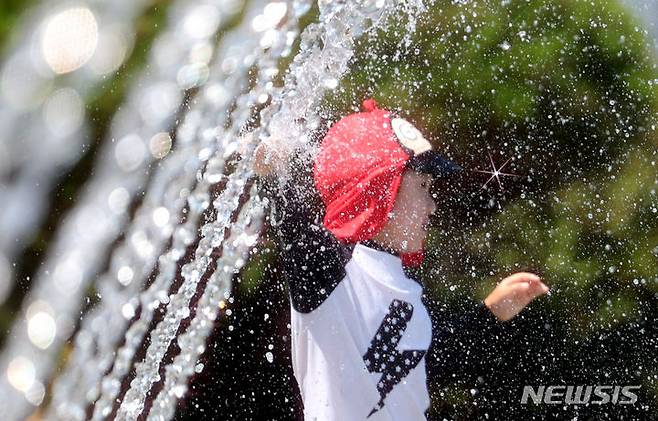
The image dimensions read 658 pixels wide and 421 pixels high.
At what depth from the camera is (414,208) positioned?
4.45 ft

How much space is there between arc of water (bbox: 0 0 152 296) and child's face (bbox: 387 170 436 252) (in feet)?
2.14

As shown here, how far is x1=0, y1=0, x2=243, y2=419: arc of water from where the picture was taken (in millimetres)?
1495

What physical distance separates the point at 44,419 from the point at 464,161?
105cm

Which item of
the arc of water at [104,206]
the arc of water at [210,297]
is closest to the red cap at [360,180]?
the arc of water at [210,297]

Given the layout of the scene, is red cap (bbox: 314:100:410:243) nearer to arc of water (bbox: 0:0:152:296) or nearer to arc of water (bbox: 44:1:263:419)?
arc of water (bbox: 44:1:263:419)

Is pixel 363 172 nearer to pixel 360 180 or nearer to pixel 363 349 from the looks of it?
pixel 360 180

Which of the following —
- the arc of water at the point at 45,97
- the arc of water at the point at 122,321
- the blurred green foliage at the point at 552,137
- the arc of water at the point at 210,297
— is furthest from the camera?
the blurred green foliage at the point at 552,137

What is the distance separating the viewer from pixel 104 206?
1748 millimetres

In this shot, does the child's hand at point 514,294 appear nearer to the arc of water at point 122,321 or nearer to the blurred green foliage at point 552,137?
the blurred green foliage at point 552,137

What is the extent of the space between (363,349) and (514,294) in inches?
13.0

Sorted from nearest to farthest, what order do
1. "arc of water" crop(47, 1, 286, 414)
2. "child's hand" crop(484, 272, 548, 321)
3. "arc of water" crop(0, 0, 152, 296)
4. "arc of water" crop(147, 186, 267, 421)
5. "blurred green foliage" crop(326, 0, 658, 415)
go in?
"arc of water" crop(47, 1, 286, 414)
"arc of water" crop(147, 186, 267, 421)
"child's hand" crop(484, 272, 548, 321)
"arc of water" crop(0, 0, 152, 296)
"blurred green foliage" crop(326, 0, 658, 415)

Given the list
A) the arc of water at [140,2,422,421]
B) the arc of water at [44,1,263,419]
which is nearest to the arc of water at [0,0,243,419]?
the arc of water at [44,1,263,419]

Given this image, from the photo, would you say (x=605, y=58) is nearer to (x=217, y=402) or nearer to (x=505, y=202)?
(x=505, y=202)

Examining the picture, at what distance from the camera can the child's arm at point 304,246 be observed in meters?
1.21
